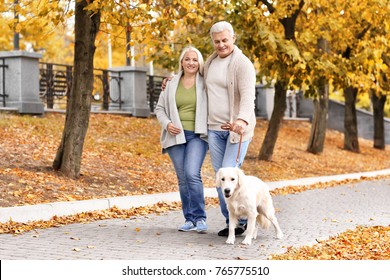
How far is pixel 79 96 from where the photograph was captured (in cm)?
1452

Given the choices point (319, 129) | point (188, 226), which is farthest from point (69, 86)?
point (188, 226)

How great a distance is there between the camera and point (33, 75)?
21359 millimetres

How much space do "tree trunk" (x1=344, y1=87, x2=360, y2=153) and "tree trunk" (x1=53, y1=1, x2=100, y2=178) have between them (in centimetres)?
1974

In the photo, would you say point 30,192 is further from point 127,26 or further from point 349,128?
point 349,128

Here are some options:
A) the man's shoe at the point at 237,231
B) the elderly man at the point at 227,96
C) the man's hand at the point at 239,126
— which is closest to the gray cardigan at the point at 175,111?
the elderly man at the point at 227,96

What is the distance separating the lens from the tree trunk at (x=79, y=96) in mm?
14516

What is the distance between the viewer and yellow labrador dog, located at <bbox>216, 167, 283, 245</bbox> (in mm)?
8328

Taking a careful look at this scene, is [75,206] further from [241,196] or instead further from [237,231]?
[241,196]

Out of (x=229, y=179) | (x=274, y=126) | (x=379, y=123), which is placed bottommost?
(x=379, y=123)

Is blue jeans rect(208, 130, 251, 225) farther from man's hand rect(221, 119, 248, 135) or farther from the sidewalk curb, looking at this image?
the sidewalk curb

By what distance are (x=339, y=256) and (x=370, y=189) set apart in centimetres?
1085

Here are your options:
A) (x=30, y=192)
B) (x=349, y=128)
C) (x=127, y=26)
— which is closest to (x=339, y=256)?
(x=30, y=192)

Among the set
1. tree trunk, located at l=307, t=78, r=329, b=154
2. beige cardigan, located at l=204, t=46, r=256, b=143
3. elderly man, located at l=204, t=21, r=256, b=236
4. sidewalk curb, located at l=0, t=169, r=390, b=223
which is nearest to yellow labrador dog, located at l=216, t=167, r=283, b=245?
elderly man, located at l=204, t=21, r=256, b=236

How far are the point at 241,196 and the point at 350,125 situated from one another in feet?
83.1
